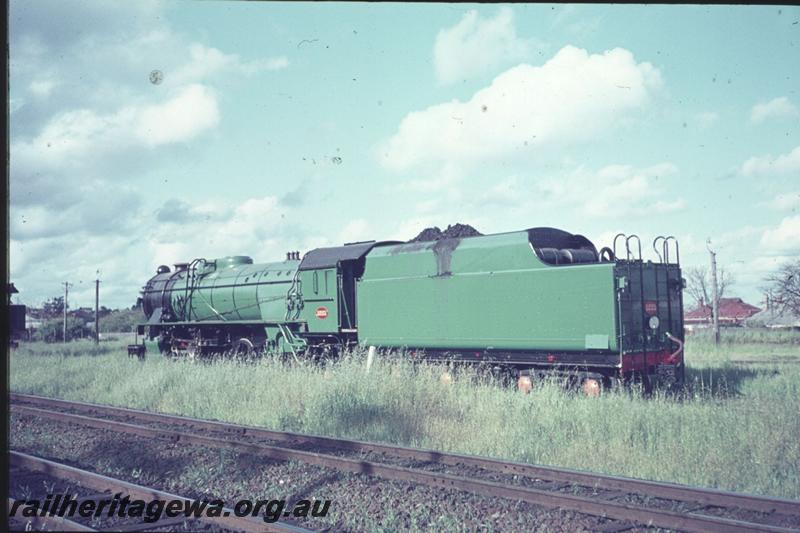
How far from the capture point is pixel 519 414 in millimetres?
8938

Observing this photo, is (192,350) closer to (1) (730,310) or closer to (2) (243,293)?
(2) (243,293)

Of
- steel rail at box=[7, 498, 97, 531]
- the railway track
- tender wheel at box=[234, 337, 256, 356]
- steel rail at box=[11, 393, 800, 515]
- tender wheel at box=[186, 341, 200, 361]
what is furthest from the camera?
tender wheel at box=[186, 341, 200, 361]

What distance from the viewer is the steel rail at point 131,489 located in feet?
16.8

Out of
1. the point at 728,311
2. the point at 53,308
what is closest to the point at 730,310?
the point at 728,311

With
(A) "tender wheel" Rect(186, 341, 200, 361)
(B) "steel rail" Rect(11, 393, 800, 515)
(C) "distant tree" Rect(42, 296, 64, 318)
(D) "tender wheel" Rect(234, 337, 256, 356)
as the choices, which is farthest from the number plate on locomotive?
(C) "distant tree" Rect(42, 296, 64, 318)

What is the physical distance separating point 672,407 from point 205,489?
6.40 metres

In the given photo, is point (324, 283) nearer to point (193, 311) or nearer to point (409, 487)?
point (193, 311)

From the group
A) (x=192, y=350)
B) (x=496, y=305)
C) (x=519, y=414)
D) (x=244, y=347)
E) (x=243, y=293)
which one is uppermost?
(x=243, y=293)

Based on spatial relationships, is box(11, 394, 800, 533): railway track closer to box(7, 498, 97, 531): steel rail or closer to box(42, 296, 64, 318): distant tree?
box(7, 498, 97, 531): steel rail

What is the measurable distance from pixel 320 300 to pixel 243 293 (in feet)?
11.5

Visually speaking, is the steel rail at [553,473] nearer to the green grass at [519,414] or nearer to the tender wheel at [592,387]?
the green grass at [519,414]

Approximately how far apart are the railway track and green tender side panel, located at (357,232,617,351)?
165 inches

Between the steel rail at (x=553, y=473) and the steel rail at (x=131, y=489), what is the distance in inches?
99.1

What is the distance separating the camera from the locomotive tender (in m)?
10.6
